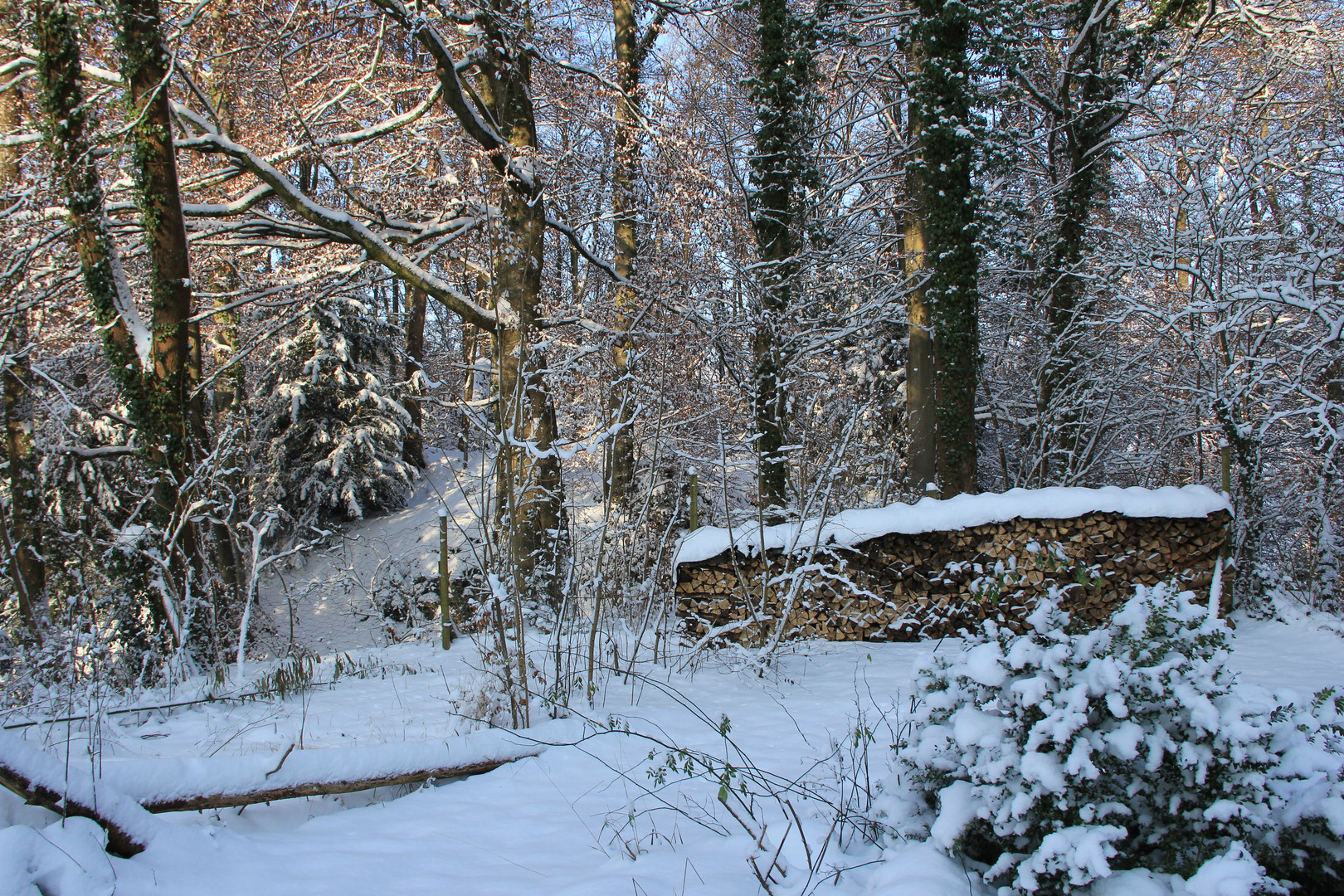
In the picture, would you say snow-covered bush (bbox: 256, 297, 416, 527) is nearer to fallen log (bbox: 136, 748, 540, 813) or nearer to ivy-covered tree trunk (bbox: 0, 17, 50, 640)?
ivy-covered tree trunk (bbox: 0, 17, 50, 640)

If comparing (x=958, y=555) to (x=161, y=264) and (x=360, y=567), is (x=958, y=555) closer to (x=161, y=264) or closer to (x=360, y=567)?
(x=161, y=264)

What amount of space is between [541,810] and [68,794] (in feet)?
4.83

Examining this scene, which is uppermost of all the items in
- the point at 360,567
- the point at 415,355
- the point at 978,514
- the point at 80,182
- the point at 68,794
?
the point at 80,182

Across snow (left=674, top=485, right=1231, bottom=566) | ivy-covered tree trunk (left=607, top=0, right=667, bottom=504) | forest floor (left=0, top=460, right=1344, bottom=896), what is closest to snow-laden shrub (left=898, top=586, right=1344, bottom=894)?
forest floor (left=0, top=460, right=1344, bottom=896)

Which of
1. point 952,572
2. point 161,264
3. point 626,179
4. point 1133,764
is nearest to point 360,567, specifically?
point 161,264

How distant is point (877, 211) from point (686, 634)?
28.8 ft

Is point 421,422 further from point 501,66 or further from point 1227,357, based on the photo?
point 1227,357

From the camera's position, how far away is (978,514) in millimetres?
6551

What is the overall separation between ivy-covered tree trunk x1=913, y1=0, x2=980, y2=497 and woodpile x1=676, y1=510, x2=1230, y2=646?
68.5 inches

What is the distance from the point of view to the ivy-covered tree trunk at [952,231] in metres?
8.24

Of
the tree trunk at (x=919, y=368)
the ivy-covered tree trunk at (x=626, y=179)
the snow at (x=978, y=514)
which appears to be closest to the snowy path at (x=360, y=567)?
the ivy-covered tree trunk at (x=626, y=179)

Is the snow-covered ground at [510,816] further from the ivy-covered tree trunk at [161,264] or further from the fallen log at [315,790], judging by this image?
the ivy-covered tree trunk at [161,264]

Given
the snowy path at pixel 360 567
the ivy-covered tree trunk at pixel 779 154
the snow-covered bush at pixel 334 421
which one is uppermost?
the ivy-covered tree trunk at pixel 779 154

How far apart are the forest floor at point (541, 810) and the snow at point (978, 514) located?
1.62m
